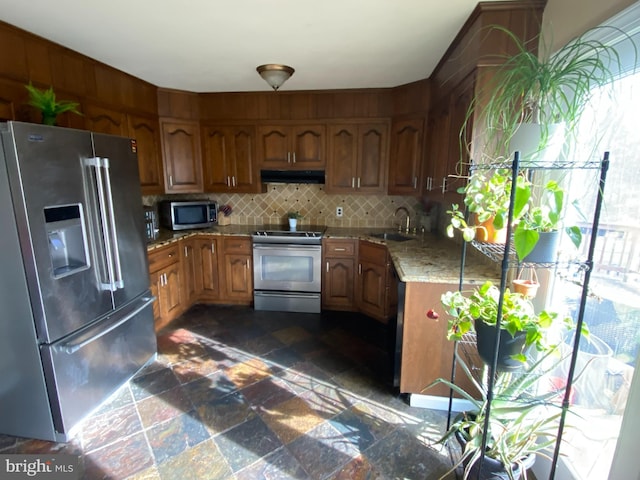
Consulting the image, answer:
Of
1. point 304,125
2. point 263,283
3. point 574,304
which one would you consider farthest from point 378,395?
point 304,125

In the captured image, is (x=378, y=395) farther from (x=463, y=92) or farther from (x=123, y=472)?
(x=463, y=92)

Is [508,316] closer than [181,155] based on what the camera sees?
Yes

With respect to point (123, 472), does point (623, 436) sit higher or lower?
higher

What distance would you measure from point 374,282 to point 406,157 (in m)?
1.31

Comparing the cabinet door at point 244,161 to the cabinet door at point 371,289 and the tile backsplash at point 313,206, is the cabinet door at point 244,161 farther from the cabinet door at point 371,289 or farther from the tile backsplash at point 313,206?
the cabinet door at point 371,289

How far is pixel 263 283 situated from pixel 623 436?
2.93m

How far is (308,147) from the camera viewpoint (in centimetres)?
343

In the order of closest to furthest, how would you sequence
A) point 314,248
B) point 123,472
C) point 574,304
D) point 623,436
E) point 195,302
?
point 623,436, point 574,304, point 123,472, point 314,248, point 195,302

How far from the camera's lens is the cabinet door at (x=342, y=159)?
3.36m

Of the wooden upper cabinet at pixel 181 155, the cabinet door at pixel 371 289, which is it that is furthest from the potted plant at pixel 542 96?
the wooden upper cabinet at pixel 181 155

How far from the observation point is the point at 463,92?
197 centimetres

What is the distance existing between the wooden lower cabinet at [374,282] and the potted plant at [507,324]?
166 centimetres

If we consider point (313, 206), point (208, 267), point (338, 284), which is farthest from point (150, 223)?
point (338, 284)

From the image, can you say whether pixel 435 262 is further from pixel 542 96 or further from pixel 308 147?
pixel 308 147
